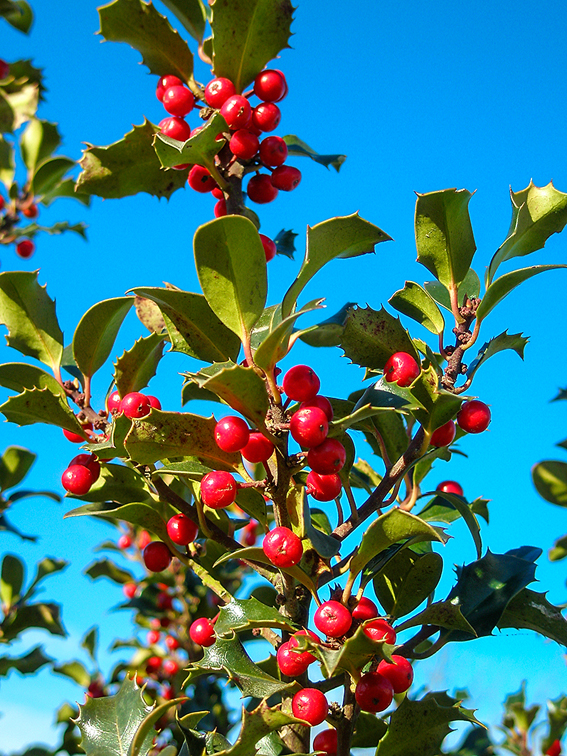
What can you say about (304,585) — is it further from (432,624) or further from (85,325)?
(85,325)

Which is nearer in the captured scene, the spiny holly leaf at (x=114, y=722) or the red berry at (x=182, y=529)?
the spiny holly leaf at (x=114, y=722)

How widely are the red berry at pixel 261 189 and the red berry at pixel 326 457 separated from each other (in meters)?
0.86

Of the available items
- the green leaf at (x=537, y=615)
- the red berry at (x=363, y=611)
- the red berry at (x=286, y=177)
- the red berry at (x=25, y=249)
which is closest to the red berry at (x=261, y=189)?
the red berry at (x=286, y=177)

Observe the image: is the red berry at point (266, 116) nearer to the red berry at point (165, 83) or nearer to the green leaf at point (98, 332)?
the red berry at point (165, 83)

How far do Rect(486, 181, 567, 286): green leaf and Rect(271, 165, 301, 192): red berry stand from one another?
1.96 feet

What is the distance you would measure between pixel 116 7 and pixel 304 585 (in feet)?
4.97

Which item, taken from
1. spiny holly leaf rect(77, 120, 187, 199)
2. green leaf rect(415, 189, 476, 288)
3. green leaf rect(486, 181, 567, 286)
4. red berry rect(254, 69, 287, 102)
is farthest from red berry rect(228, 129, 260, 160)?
green leaf rect(486, 181, 567, 286)

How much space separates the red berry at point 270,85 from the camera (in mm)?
1728

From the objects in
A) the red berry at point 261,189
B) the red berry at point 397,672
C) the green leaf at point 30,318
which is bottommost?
the red berry at point 397,672

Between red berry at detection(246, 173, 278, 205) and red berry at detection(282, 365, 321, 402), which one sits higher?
red berry at detection(246, 173, 278, 205)

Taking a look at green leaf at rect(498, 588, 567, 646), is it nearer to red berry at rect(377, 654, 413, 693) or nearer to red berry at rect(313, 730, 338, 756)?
red berry at rect(377, 654, 413, 693)

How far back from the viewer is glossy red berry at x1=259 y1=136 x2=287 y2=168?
5.64 feet

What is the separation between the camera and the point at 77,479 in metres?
1.46

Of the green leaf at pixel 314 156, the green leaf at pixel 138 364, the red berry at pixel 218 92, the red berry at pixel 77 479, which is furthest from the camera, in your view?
the green leaf at pixel 314 156
